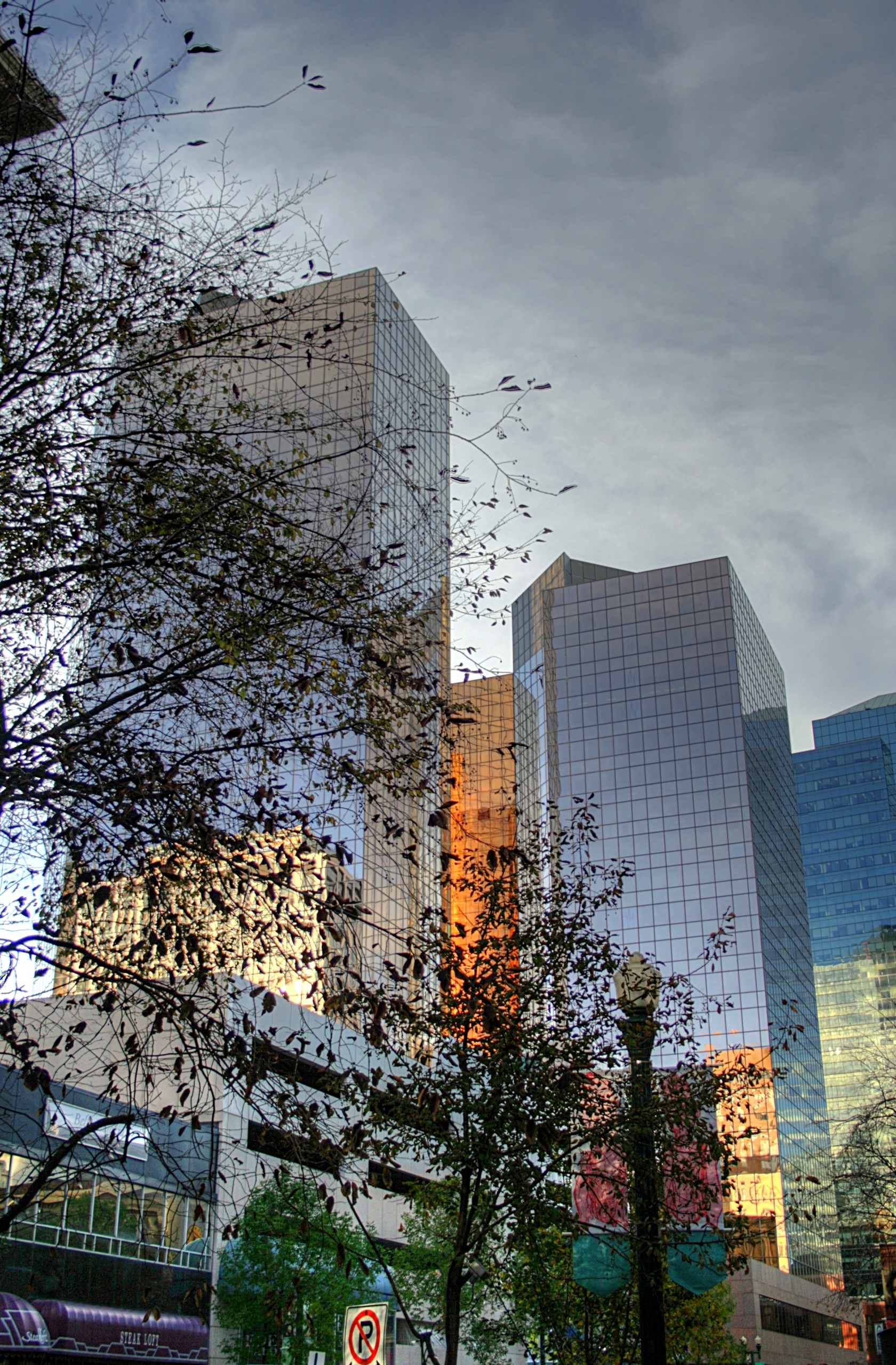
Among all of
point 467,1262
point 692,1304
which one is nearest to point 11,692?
point 467,1262

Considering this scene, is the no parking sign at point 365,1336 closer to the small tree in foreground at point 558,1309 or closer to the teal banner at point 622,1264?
the small tree in foreground at point 558,1309

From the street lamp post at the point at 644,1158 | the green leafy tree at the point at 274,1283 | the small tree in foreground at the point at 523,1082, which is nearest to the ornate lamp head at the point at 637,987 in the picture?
the street lamp post at the point at 644,1158

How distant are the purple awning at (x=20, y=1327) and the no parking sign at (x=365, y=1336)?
1850 cm

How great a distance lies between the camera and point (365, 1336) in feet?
33.9

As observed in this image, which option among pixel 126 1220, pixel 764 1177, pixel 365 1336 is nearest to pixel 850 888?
pixel 764 1177

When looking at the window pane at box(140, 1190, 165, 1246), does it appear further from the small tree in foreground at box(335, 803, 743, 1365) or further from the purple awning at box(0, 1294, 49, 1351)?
the small tree in foreground at box(335, 803, 743, 1365)

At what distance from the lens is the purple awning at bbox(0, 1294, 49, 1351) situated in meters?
25.8

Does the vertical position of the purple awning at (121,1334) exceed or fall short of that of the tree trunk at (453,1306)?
it falls short

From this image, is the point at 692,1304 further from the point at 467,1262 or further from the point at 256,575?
the point at 256,575

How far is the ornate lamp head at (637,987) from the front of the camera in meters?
12.1

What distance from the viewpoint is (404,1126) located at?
48.3 feet

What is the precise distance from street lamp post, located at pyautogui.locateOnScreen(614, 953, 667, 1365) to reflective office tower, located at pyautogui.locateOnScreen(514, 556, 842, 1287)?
8593 cm

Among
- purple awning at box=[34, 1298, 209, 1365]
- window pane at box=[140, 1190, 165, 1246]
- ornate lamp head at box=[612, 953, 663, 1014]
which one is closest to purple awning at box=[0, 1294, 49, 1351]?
purple awning at box=[34, 1298, 209, 1365]

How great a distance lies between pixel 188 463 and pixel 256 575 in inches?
52.1
